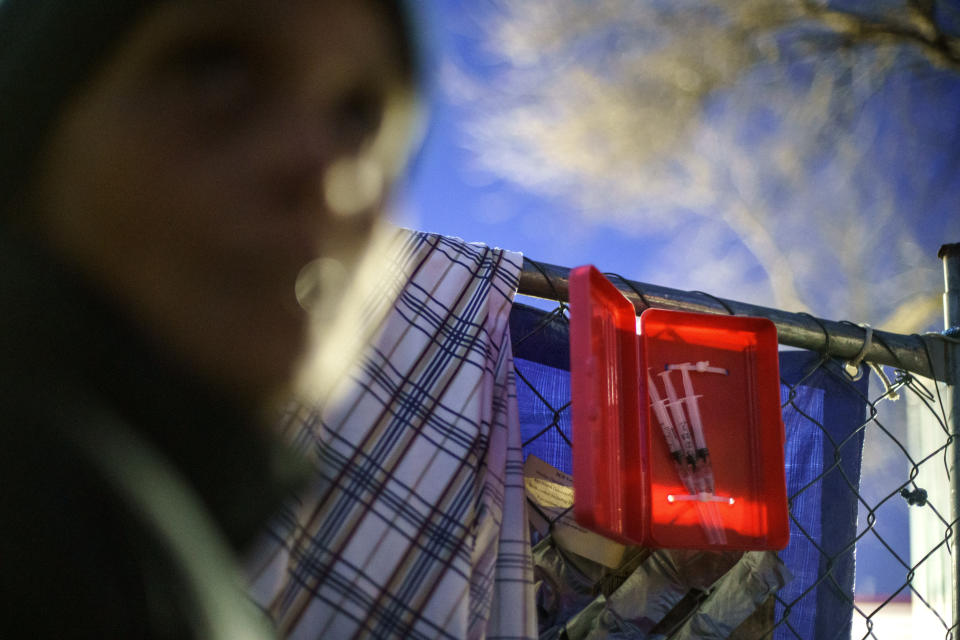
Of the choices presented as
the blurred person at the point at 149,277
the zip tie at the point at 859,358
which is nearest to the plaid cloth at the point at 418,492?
the blurred person at the point at 149,277

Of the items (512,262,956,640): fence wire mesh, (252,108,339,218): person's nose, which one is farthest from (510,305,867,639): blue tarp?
(252,108,339,218): person's nose

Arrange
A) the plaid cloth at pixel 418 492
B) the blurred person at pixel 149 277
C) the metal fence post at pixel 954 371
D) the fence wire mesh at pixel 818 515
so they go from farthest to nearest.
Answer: the metal fence post at pixel 954 371, the fence wire mesh at pixel 818 515, the plaid cloth at pixel 418 492, the blurred person at pixel 149 277

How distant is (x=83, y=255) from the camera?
32 cm

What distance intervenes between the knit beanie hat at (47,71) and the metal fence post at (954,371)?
46.0 inches

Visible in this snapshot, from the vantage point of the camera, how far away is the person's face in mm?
317

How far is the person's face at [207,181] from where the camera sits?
0.32 m

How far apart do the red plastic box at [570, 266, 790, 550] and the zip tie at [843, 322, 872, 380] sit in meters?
0.22

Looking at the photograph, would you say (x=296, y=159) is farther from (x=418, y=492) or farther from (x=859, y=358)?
(x=859, y=358)

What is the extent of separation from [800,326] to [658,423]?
29cm

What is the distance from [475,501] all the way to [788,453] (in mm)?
A: 566

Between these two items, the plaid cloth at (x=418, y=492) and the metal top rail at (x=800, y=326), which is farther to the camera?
the metal top rail at (x=800, y=326)

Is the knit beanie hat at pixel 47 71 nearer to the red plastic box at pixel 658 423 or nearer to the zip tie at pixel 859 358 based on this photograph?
the red plastic box at pixel 658 423

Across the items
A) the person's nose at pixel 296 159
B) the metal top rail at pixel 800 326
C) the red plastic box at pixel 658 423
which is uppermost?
the metal top rail at pixel 800 326

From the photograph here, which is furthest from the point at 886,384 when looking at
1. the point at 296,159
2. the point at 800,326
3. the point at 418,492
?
the point at 296,159
